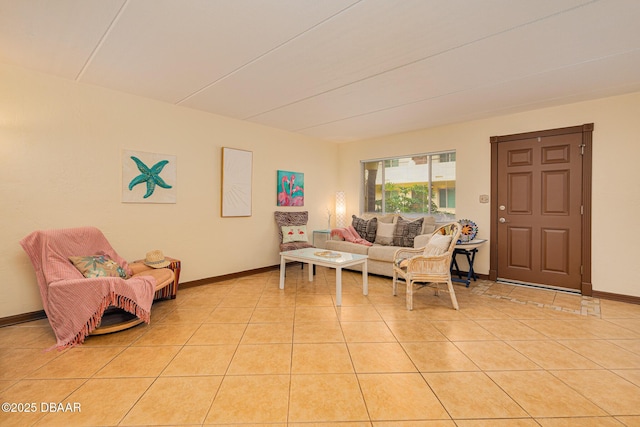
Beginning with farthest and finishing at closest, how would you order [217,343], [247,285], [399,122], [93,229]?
[399,122] < [247,285] < [93,229] < [217,343]

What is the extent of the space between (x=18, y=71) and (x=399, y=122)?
183 inches

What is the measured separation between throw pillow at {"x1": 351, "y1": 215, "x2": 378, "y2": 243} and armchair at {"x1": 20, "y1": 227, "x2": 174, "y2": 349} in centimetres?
347

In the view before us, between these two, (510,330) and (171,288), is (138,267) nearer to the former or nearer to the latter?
(171,288)

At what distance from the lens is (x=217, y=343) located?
2.55m

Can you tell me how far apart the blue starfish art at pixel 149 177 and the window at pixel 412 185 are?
12.4 feet

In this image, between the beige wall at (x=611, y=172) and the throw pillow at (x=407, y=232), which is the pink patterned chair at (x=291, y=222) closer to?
the throw pillow at (x=407, y=232)

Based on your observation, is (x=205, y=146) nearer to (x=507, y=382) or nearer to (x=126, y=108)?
(x=126, y=108)

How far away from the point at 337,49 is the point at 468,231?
3.32 metres

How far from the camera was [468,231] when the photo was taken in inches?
180

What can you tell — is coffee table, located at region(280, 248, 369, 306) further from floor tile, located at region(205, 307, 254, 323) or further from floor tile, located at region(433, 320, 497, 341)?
floor tile, located at region(433, 320, 497, 341)

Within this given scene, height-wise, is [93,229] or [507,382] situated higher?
[93,229]

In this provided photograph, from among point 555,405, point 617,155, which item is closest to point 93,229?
point 555,405

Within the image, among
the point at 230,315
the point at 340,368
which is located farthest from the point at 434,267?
the point at 230,315

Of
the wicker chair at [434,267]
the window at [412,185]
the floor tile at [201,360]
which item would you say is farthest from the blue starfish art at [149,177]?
the window at [412,185]
